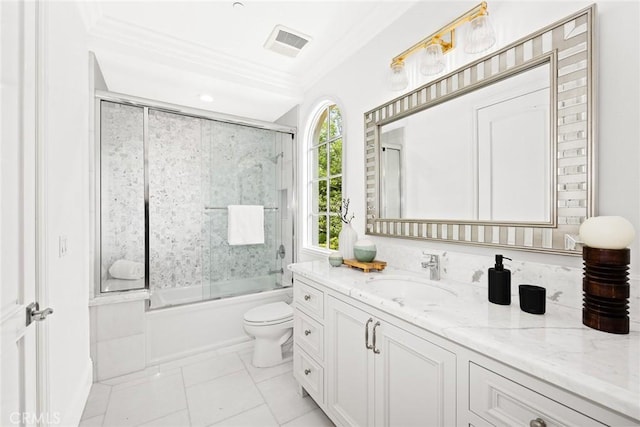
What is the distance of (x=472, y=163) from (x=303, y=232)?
5.96ft

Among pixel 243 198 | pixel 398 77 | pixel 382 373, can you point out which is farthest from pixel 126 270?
pixel 398 77

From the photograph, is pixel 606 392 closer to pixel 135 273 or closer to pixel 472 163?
pixel 472 163

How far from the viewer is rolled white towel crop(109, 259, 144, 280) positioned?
2.15 meters

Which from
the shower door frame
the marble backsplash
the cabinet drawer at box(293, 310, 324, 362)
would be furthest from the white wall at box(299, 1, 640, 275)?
the shower door frame

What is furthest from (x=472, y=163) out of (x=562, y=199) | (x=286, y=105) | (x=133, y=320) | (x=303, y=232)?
(x=133, y=320)

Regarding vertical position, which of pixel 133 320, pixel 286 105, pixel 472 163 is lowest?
pixel 133 320

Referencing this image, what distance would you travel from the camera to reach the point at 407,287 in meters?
1.47

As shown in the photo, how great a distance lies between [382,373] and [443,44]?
157cm

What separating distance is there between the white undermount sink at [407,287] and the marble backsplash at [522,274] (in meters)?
0.12

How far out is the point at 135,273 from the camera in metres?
2.22

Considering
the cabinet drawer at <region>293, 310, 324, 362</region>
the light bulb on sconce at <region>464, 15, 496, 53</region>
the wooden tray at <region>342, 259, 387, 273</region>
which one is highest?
the light bulb on sconce at <region>464, 15, 496, 53</region>

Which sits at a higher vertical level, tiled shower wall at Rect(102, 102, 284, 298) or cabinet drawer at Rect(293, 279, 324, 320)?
tiled shower wall at Rect(102, 102, 284, 298)

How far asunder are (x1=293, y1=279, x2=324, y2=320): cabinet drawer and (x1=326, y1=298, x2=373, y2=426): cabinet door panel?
98mm

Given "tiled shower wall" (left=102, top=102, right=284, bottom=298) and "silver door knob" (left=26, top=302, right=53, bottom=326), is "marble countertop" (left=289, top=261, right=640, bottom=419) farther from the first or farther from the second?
"tiled shower wall" (left=102, top=102, right=284, bottom=298)
